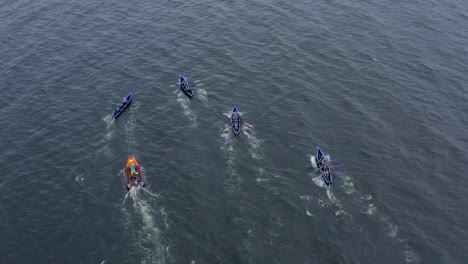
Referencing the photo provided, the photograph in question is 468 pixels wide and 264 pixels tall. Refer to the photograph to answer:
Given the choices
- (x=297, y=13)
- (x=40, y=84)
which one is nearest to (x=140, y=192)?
(x=40, y=84)

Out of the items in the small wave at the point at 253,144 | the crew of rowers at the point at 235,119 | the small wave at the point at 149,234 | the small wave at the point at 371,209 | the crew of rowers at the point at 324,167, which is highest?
the crew of rowers at the point at 235,119

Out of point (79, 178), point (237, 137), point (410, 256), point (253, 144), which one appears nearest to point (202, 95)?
point (237, 137)

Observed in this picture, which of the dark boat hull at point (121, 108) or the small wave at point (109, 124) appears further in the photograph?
the dark boat hull at point (121, 108)

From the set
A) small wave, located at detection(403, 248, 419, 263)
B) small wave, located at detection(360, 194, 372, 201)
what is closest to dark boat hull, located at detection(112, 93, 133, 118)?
small wave, located at detection(360, 194, 372, 201)

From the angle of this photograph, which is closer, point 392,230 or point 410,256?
point 410,256

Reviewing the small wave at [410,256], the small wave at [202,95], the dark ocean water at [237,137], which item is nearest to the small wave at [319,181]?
the dark ocean water at [237,137]

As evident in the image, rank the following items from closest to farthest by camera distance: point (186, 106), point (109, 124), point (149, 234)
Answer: point (149, 234), point (109, 124), point (186, 106)

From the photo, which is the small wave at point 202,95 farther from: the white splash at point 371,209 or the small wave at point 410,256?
the small wave at point 410,256

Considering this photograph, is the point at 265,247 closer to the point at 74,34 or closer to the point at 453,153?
the point at 453,153

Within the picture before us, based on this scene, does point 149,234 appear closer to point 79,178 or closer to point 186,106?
point 79,178
